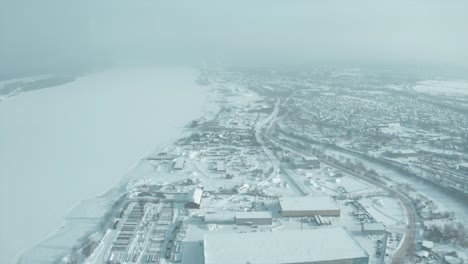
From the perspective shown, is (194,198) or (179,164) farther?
(179,164)

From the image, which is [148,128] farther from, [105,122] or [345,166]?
[345,166]

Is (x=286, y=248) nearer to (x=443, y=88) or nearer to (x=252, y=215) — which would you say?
(x=252, y=215)

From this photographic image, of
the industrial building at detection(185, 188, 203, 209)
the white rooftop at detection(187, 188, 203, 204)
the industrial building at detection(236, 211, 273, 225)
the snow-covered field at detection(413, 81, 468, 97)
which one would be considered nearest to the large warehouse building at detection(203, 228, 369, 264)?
the industrial building at detection(236, 211, 273, 225)

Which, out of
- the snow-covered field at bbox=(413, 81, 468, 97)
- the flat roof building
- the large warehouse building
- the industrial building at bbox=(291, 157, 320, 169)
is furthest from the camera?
the snow-covered field at bbox=(413, 81, 468, 97)

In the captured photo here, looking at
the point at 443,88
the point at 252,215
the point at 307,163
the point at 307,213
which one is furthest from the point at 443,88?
the point at 252,215

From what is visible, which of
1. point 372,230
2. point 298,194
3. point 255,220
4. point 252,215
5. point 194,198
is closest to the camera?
point 372,230

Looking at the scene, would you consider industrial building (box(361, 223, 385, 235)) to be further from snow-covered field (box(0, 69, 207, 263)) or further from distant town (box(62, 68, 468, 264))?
snow-covered field (box(0, 69, 207, 263))

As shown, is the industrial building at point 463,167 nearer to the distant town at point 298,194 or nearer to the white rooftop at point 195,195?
the distant town at point 298,194
